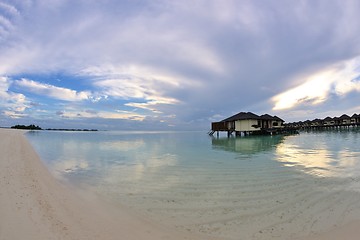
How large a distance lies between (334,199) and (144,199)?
5325 mm

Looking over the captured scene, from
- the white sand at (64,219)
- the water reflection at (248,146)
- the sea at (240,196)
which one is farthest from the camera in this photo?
the water reflection at (248,146)

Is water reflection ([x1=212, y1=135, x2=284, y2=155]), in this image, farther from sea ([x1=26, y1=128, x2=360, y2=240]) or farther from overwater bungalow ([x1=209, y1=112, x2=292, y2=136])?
overwater bungalow ([x1=209, y1=112, x2=292, y2=136])

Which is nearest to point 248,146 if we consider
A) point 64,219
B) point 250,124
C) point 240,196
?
point 240,196

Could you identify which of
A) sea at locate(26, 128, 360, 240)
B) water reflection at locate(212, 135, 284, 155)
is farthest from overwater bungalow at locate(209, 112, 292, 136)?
sea at locate(26, 128, 360, 240)

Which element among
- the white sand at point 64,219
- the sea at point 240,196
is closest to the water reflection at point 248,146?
the sea at point 240,196

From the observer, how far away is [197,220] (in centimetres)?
482

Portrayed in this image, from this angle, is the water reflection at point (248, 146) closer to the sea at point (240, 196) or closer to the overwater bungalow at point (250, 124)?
the sea at point (240, 196)

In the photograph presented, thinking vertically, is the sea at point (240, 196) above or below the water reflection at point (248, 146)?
below

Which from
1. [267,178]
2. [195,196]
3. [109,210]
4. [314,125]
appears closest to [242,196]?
[195,196]

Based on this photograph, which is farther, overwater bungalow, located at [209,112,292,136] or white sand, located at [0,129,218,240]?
overwater bungalow, located at [209,112,292,136]

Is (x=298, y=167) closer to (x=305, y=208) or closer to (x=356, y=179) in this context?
(x=356, y=179)

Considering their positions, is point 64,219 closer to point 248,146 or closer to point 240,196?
point 240,196

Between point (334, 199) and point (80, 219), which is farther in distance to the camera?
point (334, 199)

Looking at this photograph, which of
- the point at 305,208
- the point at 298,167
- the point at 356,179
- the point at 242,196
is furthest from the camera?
the point at 298,167
